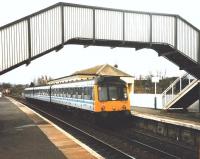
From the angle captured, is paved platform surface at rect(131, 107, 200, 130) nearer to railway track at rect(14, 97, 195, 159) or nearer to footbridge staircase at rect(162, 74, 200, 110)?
footbridge staircase at rect(162, 74, 200, 110)

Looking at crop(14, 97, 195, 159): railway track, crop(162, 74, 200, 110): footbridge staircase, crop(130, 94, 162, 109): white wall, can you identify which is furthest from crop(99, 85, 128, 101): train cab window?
crop(130, 94, 162, 109): white wall

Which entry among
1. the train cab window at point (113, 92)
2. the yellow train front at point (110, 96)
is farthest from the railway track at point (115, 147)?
the train cab window at point (113, 92)

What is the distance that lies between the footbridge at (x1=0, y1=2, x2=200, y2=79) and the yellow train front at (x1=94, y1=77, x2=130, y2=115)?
299cm

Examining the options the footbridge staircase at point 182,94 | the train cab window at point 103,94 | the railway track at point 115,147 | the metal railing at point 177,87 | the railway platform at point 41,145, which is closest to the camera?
the railway platform at point 41,145

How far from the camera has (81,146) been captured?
12.4 metres

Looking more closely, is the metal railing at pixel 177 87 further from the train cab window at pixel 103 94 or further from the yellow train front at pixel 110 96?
the train cab window at pixel 103 94

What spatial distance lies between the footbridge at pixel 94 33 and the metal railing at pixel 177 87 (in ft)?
12.2

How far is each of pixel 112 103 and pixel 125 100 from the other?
86 centimetres

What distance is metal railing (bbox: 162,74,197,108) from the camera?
23369 mm

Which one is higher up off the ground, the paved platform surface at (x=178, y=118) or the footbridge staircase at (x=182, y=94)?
the footbridge staircase at (x=182, y=94)

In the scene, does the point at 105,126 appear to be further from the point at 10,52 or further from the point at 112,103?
the point at 10,52

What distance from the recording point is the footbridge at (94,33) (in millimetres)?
15984

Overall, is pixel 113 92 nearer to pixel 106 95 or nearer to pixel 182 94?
pixel 106 95

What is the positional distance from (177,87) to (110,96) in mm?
6787
